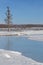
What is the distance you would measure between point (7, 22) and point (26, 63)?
175ft

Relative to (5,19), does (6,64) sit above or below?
above

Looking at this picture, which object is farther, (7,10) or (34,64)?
(7,10)

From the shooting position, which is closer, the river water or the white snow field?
the white snow field

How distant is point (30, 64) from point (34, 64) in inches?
5.8

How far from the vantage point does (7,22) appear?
2339 inches

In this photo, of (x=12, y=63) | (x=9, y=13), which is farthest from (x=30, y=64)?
(x=9, y=13)

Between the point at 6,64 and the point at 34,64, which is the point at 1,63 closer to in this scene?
the point at 6,64

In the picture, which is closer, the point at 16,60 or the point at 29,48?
the point at 16,60

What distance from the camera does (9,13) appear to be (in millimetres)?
58375

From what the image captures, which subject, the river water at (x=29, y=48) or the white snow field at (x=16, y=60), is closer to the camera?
the white snow field at (x=16, y=60)

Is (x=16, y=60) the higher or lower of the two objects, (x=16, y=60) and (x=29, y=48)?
the higher

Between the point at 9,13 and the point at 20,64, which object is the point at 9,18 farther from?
the point at 20,64

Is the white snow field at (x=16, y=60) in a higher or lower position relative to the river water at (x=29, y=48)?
higher

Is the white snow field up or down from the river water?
up
